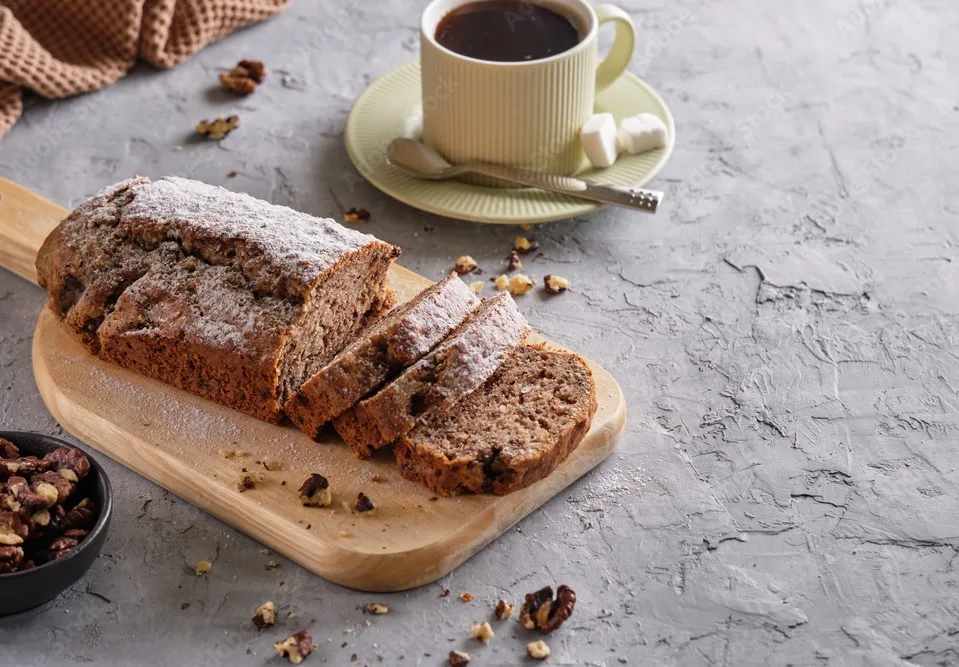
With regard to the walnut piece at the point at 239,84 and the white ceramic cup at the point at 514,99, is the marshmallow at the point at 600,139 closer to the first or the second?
the white ceramic cup at the point at 514,99

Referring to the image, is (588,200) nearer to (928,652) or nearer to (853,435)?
(853,435)

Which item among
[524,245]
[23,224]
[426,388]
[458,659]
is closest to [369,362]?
[426,388]

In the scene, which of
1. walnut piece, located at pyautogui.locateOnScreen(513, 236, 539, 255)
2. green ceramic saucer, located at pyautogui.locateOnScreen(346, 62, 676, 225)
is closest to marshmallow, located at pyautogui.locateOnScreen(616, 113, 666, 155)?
green ceramic saucer, located at pyautogui.locateOnScreen(346, 62, 676, 225)

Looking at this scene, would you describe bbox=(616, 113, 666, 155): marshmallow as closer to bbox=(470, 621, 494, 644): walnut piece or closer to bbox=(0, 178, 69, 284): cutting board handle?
bbox=(0, 178, 69, 284): cutting board handle

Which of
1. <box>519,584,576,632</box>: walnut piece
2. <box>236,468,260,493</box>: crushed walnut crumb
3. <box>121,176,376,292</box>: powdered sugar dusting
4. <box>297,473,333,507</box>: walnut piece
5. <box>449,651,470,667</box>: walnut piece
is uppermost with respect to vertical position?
<box>121,176,376,292</box>: powdered sugar dusting

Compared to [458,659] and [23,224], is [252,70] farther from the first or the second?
[458,659]

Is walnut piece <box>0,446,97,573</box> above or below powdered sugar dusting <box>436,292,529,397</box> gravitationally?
below

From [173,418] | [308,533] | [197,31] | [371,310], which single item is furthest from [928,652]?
[197,31]

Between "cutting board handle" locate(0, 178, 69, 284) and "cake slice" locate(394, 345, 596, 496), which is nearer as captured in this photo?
"cake slice" locate(394, 345, 596, 496)
